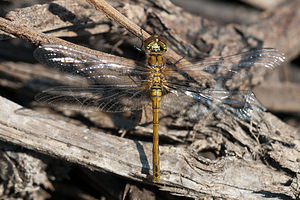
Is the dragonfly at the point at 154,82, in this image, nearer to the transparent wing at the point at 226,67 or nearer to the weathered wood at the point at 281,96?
the transparent wing at the point at 226,67

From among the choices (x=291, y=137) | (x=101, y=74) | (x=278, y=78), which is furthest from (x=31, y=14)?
(x=278, y=78)

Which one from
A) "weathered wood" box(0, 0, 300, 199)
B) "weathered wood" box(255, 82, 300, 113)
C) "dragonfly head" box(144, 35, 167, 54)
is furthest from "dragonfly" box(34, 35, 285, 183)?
"weathered wood" box(255, 82, 300, 113)

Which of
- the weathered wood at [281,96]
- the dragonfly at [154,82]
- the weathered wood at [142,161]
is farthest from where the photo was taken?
the weathered wood at [281,96]

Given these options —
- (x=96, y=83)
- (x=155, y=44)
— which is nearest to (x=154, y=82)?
(x=155, y=44)

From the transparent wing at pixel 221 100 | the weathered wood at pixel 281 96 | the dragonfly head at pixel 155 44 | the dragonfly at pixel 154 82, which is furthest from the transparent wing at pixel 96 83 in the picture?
the weathered wood at pixel 281 96

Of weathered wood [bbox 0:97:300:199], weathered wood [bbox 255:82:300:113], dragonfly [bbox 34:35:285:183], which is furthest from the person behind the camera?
weathered wood [bbox 255:82:300:113]

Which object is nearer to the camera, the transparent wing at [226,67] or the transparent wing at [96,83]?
the transparent wing at [96,83]

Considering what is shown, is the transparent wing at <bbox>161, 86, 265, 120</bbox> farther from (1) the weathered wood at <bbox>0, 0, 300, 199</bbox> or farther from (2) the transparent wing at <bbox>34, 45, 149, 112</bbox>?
(2) the transparent wing at <bbox>34, 45, 149, 112</bbox>
